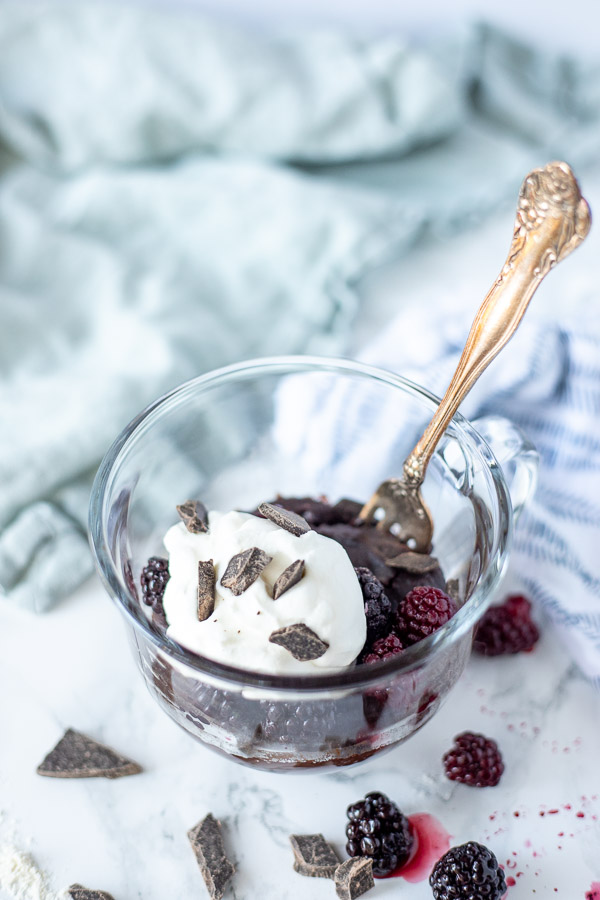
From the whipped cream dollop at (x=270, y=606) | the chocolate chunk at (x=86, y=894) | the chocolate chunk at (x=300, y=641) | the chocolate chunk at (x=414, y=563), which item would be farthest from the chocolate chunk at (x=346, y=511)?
the chocolate chunk at (x=86, y=894)

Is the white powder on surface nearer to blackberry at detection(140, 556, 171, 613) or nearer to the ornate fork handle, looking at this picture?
blackberry at detection(140, 556, 171, 613)

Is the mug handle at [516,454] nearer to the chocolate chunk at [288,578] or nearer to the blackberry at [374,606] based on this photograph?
the blackberry at [374,606]

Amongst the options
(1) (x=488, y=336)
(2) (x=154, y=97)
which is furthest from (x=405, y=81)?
(1) (x=488, y=336)

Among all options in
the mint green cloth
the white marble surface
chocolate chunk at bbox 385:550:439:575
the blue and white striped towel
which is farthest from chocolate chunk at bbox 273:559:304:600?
the mint green cloth

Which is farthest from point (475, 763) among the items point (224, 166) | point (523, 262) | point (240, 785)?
point (224, 166)

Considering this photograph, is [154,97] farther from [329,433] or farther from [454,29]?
[329,433]

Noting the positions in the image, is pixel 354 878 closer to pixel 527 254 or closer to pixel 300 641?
pixel 300 641

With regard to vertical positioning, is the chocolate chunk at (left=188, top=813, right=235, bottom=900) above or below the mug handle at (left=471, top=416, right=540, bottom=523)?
below
